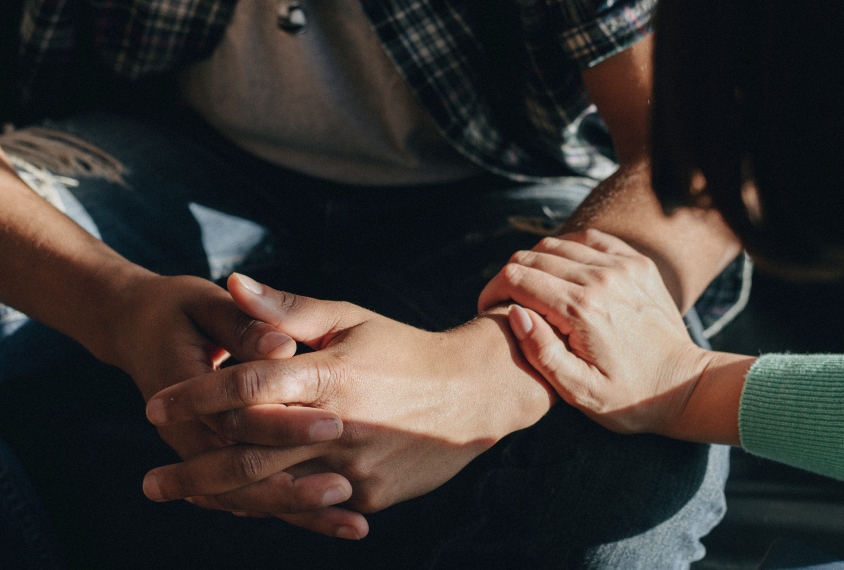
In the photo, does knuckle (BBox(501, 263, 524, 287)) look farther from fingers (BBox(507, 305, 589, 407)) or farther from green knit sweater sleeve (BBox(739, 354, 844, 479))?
green knit sweater sleeve (BBox(739, 354, 844, 479))

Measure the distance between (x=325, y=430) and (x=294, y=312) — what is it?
5.6 inches

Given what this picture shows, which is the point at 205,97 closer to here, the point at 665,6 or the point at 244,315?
the point at 244,315

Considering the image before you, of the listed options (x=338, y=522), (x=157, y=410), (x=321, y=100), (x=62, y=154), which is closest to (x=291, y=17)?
(x=321, y=100)

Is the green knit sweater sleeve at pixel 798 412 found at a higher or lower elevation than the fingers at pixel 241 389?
lower

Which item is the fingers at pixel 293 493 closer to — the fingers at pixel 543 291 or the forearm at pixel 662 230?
the fingers at pixel 543 291

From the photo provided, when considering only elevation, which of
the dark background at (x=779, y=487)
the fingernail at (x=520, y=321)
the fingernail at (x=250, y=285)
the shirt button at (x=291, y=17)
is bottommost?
the dark background at (x=779, y=487)

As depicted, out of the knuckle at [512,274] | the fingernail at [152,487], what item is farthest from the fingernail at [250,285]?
the knuckle at [512,274]

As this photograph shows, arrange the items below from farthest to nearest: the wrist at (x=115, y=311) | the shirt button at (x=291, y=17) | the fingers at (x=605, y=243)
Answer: the shirt button at (x=291, y=17) → the fingers at (x=605, y=243) → the wrist at (x=115, y=311)

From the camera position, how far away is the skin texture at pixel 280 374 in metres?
0.54

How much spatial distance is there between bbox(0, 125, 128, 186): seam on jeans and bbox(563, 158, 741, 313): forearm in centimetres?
86

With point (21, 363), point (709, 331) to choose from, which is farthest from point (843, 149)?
point (21, 363)

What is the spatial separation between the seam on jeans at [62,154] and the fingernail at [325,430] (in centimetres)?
71

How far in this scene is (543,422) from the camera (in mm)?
756

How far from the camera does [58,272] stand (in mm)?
695
